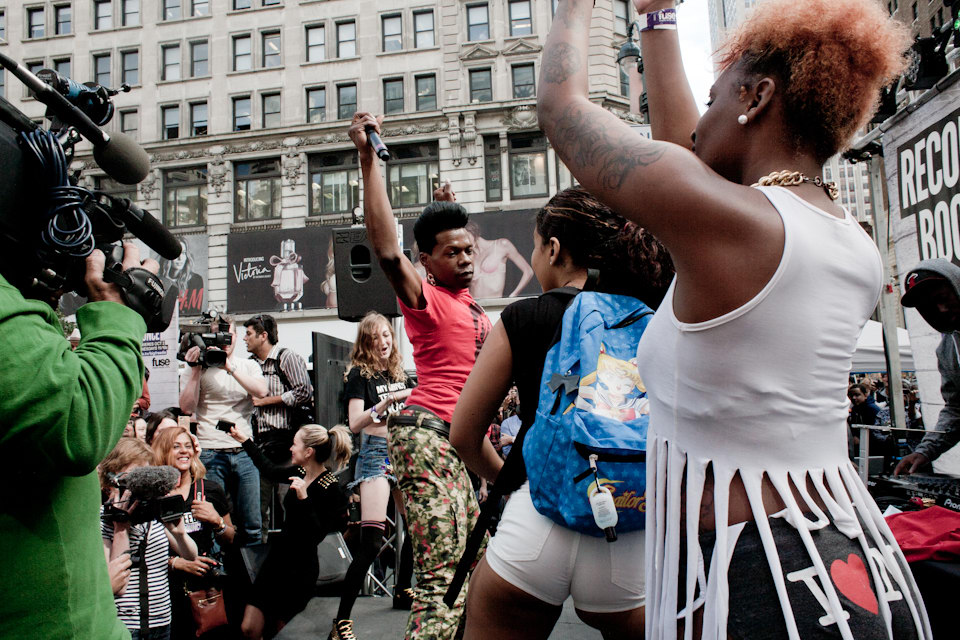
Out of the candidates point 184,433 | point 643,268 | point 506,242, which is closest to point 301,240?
point 506,242

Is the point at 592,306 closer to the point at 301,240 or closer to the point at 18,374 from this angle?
the point at 18,374

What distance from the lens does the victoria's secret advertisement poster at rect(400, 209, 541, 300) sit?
22812 millimetres

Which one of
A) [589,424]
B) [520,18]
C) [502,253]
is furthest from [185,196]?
[589,424]

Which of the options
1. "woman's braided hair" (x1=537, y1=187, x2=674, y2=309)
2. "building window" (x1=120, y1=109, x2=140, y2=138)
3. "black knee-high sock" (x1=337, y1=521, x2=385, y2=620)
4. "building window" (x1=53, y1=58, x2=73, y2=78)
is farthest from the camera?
"building window" (x1=53, y1=58, x2=73, y2=78)

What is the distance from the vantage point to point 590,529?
5.28 ft

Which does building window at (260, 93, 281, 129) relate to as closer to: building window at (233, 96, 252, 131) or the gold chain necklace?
building window at (233, 96, 252, 131)

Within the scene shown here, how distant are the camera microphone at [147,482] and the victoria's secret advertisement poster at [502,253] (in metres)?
19.1

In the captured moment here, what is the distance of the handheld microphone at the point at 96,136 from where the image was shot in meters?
1.49

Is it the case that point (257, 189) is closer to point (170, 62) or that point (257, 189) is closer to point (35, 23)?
point (170, 62)

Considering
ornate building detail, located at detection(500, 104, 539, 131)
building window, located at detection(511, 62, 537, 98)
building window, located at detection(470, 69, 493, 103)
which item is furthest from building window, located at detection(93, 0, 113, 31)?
ornate building detail, located at detection(500, 104, 539, 131)

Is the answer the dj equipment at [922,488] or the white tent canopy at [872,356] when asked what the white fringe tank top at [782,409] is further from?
the white tent canopy at [872,356]

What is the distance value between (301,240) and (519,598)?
951 inches

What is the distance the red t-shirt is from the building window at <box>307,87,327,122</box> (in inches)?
1005

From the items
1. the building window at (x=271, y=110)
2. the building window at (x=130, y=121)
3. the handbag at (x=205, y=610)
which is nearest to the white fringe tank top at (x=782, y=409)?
the handbag at (x=205, y=610)
